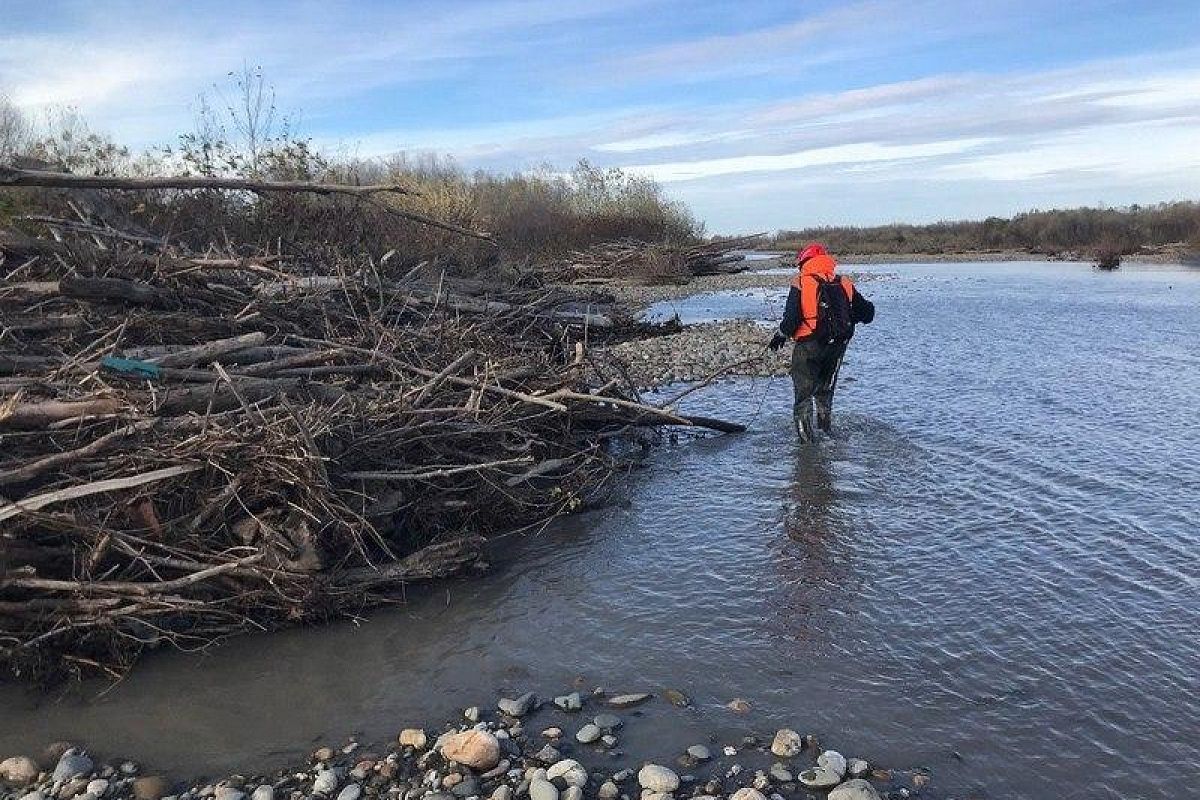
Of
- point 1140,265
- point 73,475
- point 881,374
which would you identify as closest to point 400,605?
point 73,475

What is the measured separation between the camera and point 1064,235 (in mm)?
59062

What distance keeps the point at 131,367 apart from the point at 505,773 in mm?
3917

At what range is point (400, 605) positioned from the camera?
5.80 meters

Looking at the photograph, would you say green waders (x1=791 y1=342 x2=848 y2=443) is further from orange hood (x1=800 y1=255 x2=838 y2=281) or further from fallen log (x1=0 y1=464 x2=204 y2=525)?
fallen log (x1=0 y1=464 x2=204 y2=525)

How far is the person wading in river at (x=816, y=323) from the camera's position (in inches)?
366

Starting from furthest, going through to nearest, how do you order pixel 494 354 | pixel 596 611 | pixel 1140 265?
1. pixel 1140 265
2. pixel 494 354
3. pixel 596 611

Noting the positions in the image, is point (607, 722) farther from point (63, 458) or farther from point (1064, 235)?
point (1064, 235)

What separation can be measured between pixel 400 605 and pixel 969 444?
672 cm

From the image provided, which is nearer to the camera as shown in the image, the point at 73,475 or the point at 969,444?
the point at 73,475

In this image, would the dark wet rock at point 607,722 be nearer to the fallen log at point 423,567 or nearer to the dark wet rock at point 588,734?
the dark wet rock at point 588,734

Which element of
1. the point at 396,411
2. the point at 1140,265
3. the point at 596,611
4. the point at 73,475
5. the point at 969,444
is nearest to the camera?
the point at 73,475

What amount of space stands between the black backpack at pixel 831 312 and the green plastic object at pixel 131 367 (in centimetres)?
643

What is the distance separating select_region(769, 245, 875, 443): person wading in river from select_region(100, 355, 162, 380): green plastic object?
6045 mm

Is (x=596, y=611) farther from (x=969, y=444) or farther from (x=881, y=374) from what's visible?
(x=881, y=374)
